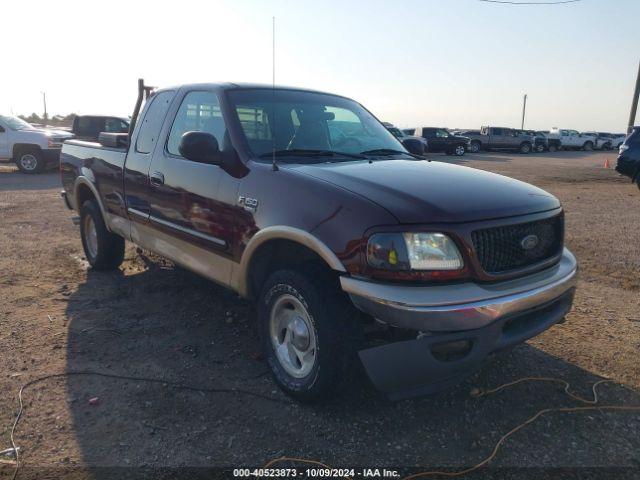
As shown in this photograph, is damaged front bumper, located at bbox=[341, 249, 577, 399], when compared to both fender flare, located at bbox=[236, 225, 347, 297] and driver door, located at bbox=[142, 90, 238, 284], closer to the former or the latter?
fender flare, located at bbox=[236, 225, 347, 297]

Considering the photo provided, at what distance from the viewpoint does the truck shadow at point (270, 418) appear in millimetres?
2820

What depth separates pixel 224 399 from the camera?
336 centimetres

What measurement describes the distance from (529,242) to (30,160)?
17.1m

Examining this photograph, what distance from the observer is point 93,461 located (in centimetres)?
274

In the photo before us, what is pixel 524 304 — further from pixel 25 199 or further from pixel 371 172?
pixel 25 199

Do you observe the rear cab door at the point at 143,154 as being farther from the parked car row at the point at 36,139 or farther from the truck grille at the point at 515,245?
the parked car row at the point at 36,139

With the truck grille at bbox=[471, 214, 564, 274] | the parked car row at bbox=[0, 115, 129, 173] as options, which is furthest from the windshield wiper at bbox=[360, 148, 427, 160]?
the parked car row at bbox=[0, 115, 129, 173]

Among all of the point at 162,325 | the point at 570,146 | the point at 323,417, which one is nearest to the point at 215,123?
the point at 162,325

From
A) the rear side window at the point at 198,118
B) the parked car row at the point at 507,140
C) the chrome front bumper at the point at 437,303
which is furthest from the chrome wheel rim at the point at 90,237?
the parked car row at the point at 507,140

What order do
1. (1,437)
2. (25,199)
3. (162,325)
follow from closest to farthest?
(1,437)
(162,325)
(25,199)

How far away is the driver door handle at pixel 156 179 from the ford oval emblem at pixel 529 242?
2737 mm

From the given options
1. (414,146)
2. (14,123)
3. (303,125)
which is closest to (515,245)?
(303,125)

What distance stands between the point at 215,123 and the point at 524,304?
249 centimetres

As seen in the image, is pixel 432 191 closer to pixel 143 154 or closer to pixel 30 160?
pixel 143 154
